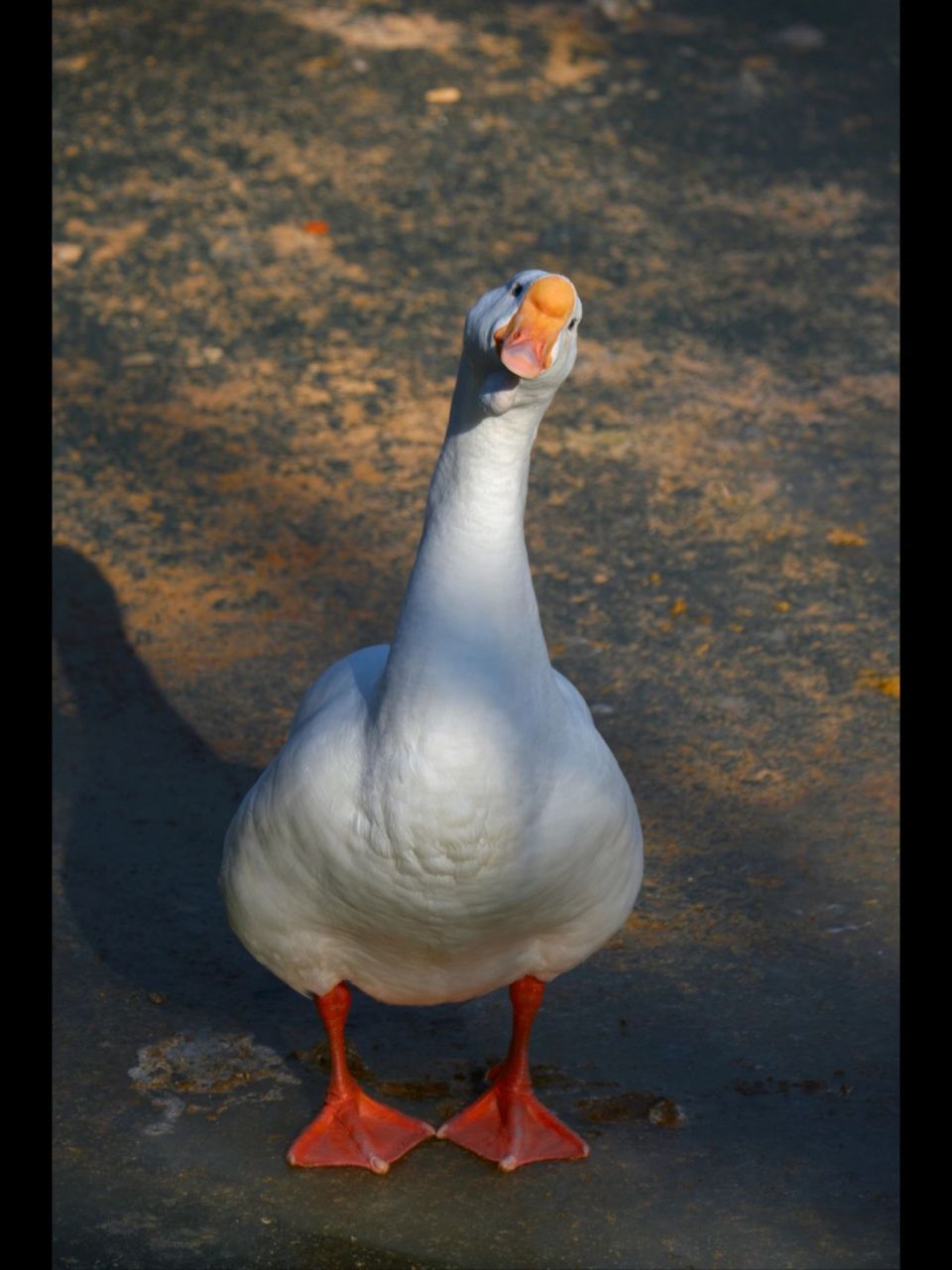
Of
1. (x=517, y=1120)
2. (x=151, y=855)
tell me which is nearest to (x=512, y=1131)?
(x=517, y=1120)

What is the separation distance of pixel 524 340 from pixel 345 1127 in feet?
5.74

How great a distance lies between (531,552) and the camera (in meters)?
5.77

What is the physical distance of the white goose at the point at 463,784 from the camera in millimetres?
3111

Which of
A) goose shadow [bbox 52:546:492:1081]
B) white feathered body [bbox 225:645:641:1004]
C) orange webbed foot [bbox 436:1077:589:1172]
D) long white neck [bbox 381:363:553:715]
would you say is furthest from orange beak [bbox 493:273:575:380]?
goose shadow [bbox 52:546:492:1081]

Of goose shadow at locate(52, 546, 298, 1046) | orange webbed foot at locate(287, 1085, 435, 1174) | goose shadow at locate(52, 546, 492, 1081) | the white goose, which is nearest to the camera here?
the white goose

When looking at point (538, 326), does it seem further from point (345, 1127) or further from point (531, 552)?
point (531, 552)

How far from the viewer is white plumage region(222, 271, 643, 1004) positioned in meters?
3.13

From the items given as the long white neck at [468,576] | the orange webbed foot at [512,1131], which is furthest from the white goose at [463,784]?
the orange webbed foot at [512,1131]

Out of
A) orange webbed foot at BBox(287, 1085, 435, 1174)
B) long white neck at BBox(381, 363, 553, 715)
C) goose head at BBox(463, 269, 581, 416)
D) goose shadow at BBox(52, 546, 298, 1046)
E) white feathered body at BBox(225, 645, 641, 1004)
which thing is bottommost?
goose shadow at BBox(52, 546, 298, 1046)

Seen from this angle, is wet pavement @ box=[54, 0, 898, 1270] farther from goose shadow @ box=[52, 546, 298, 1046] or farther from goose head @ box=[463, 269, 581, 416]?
goose head @ box=[463, 269, 581, 416]

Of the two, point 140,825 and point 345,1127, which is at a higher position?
point 345,1127

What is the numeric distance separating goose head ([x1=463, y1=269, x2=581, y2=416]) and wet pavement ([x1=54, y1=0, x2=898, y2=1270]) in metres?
1.66

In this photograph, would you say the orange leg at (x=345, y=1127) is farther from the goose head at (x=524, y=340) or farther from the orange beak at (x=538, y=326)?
the orange beak at (x=538, y=326)

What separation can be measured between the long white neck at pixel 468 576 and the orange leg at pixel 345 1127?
2.92ft
